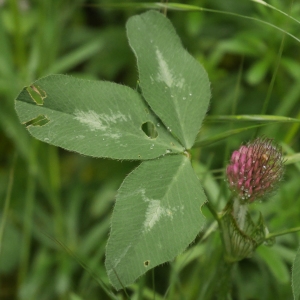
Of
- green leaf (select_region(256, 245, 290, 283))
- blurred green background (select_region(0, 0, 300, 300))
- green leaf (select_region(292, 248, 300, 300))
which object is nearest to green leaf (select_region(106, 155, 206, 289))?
green leaf (select_region(292, 248, 300, 300))

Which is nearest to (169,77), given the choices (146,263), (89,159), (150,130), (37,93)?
(150,130)

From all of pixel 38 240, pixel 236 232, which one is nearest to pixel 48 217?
pixel 38 240

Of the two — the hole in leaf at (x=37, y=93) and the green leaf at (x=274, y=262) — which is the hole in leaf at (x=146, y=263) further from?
the green leaf at (x=274, y=262)

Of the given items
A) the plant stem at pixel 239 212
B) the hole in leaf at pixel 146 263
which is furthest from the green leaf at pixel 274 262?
the hole in leaf at pixel 146 263

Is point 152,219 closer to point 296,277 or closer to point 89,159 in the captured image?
point 296,277

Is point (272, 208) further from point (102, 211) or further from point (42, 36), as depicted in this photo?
point (42, 36)

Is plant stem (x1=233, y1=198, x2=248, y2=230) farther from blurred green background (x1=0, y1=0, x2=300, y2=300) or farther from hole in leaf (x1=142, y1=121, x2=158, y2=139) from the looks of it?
blurred green background (x1=0, y1=0, x2=300, y2=300)
